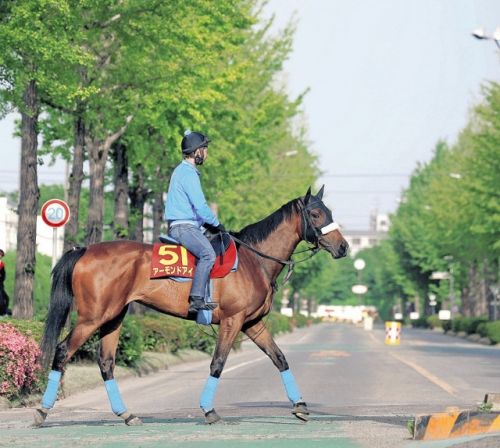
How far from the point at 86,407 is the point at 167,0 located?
10.4m

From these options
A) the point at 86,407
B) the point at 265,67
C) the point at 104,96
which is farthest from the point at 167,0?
the point at 265,67

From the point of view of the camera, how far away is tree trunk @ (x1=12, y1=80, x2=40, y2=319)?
77.6ft

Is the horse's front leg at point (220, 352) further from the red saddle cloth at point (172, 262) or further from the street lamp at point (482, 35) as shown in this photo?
the street lamp at point (482, 35)

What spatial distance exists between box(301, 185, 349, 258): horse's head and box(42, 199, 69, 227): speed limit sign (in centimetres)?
974

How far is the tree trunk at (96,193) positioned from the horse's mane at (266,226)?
16.2 meters

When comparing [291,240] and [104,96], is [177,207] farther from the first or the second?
[104,96]

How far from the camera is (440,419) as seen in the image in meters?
12.0

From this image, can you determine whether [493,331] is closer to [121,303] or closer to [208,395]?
[208,395]

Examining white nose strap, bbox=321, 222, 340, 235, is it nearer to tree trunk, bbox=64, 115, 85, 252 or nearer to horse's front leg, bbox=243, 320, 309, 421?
horse's front leg, bbox=243, 320, 309, 421

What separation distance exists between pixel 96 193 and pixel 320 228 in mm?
16864

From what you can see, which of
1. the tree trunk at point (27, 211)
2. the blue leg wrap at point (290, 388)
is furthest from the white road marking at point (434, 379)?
the tree trunk at point (27, 211)

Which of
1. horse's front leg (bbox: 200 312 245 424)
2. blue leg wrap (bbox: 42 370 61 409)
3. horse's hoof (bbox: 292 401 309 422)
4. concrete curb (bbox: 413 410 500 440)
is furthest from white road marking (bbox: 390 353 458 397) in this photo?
concrete curb (bbox: 413 410 500 440)

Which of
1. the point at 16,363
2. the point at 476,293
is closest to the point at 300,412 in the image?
the point at 16,363

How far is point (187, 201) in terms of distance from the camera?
14156 mm
